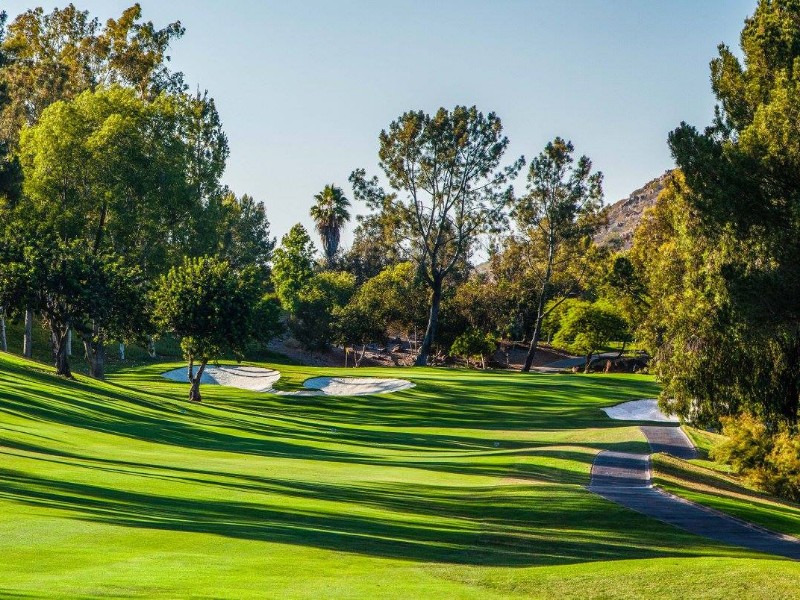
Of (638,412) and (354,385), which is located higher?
(354,385)

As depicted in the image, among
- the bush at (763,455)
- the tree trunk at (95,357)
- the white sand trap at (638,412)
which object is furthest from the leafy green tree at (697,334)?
the tree trunk at (95,357)

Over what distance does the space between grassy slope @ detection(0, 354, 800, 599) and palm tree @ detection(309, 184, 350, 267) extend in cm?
8293

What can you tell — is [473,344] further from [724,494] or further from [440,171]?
[724,494]

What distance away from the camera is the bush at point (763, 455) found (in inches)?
1078

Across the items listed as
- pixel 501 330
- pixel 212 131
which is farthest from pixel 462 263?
pixel 212 131

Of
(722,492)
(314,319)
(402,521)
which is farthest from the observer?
(314,319)

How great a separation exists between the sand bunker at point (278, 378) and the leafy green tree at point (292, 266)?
34.1 m

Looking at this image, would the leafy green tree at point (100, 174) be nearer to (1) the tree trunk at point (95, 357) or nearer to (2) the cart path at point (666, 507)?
(1) the tree trunk at point (95, 357)

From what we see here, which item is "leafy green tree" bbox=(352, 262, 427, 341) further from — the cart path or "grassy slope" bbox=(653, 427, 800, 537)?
"grassy slope" bbox=(653, 427, 800, 537)

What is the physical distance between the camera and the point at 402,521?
1891 cm

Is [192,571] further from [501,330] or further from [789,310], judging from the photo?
[501,330]

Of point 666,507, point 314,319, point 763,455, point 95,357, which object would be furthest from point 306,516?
point 314,319

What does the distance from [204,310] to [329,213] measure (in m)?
75.3

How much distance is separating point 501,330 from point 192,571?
8971cm
